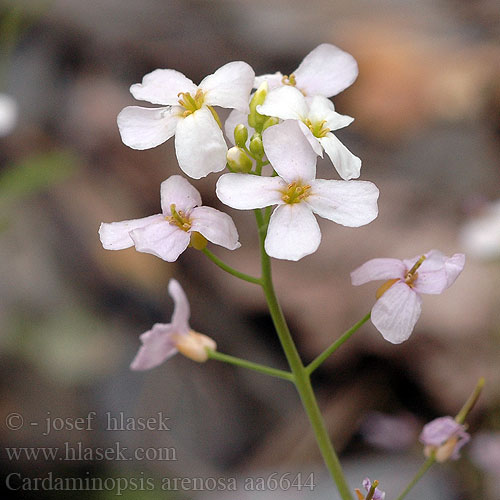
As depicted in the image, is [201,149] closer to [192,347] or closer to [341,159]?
[341,159]

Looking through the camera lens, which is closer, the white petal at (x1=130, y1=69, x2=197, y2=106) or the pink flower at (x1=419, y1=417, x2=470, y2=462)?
the white petal at (x1=130, y1=69, x2=197, y2=106)

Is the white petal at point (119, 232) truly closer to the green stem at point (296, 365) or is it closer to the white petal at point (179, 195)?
the white petal at point (179, 195)

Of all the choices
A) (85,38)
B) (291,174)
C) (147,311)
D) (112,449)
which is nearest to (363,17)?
(85,38)

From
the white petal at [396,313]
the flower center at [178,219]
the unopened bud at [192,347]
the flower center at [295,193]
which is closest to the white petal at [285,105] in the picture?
the flower center at [295,193]

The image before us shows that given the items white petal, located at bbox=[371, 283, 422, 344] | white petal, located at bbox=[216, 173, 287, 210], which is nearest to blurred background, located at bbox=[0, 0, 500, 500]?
white petal, located at bbox=[216, 173, 287, 210]

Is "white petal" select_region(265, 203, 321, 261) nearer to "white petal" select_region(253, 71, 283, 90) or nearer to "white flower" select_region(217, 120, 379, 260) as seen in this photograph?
"white flower" select_region(217, 120, 379, 260)

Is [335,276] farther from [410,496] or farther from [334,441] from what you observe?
[410,496]

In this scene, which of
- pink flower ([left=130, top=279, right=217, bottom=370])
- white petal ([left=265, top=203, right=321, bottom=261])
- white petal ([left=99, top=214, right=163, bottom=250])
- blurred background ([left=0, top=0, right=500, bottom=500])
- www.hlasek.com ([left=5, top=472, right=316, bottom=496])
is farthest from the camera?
blurred background ([left=0, top=0, right=500, bottom=500])
